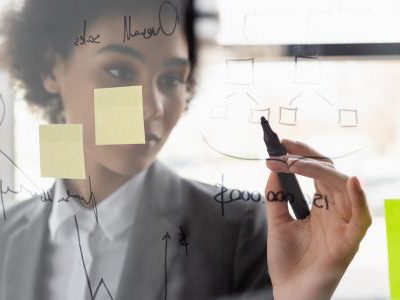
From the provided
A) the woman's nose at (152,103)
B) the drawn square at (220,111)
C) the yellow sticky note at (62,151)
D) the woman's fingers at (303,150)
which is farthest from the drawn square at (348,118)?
the yellow sticky note at (62,151)

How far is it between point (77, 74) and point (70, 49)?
0.15ft

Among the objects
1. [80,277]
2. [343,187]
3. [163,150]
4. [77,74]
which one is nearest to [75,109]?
[77,74]

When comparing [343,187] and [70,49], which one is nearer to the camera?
[343,187]

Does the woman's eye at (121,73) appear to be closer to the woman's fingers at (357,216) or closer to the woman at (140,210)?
the woman at (140,210)

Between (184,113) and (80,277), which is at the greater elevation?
(184,113)

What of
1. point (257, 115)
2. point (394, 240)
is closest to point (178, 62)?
point (257, 115)

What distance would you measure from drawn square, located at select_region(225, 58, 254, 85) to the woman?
58mm

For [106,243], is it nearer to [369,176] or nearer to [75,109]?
[75,109]

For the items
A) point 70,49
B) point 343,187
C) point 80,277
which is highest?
point 70,49

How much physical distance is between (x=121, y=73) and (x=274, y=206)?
0.32 m

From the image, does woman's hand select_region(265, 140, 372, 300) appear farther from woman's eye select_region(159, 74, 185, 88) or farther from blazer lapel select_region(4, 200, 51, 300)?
blazer lapel select_region(4, 200, 51, 300)

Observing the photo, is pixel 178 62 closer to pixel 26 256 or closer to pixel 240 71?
pixel 240 71

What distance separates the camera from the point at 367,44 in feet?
2.26

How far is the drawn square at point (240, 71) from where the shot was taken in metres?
0.72
